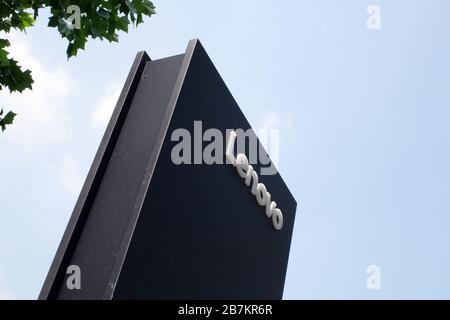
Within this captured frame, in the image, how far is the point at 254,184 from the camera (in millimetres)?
5660

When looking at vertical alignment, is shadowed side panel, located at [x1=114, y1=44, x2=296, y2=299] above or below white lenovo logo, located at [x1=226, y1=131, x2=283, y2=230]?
below

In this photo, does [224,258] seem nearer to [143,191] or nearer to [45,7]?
[143,191]

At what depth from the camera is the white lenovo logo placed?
526 cm

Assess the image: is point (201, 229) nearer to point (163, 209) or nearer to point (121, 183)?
point (163, 209)

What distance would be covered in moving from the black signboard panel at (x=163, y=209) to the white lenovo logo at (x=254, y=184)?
0.08 metres

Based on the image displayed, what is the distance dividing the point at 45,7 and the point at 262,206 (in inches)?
112

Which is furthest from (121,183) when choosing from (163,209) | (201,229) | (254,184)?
(254,184)

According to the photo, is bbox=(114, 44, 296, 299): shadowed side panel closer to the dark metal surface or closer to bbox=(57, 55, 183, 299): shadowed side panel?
bbox=(57, 55, 183, 299): shadowed side panel

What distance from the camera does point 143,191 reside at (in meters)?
3.86

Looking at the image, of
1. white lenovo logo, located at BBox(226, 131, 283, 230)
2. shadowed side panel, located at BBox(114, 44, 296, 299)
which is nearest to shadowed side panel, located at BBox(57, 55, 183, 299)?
shadowed side panel, located at BBox(114, 44, 296, 299)

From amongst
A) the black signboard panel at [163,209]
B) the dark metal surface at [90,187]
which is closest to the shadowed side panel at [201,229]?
the black signboard panel at [163,209]

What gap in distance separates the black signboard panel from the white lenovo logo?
0.25 ft

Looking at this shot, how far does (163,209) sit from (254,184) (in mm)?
1789
